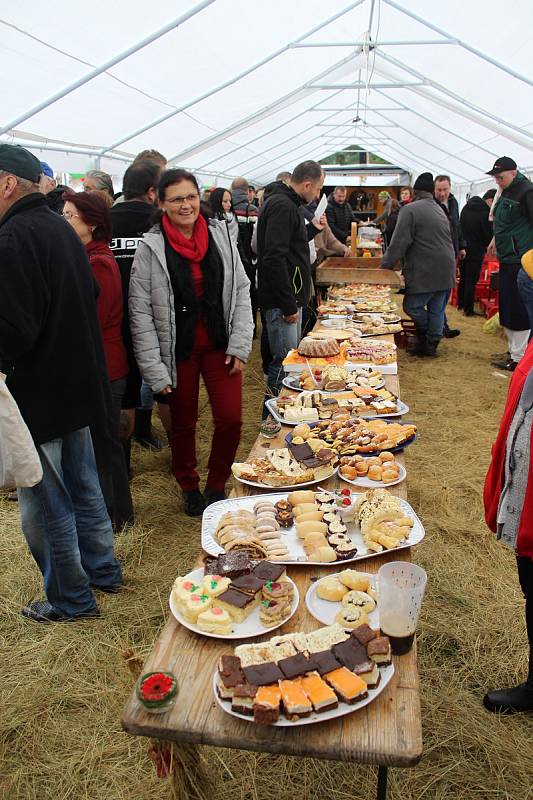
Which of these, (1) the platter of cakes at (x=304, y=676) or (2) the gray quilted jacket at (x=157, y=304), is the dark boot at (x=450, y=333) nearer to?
(2) the gray quilted jacket at (x=157, y=304)

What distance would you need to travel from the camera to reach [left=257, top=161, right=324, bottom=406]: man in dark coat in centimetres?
421

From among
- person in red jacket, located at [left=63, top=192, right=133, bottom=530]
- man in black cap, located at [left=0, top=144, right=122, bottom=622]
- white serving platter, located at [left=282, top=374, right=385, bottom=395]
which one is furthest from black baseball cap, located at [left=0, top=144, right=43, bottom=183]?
white serving platter, located at [left=282, top=374, right=385, bottom=395]

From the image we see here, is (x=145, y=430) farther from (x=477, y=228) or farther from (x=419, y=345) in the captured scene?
(x=477, y=228)

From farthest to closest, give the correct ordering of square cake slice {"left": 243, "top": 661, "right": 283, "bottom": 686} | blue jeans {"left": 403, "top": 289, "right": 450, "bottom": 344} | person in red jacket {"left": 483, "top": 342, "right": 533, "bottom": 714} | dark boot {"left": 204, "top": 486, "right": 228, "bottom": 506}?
blue jeans {"left": 403, "top": 289, "right": 450, "bottom": 344}, dark boot {"left": 204, "top": 486, "right": 228, "bottom": 506}, person in red jacket {"left": 483, "top": 342, "right": 533, "bottom": 714}, square cake slice {"left": 243, "top": 661, "right": 283, "bottom": 686}

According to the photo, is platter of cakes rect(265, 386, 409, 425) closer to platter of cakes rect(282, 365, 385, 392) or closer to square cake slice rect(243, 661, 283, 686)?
platter of cakes rect(282, 365, 385, 392)

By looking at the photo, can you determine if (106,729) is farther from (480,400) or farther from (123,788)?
(480,400)

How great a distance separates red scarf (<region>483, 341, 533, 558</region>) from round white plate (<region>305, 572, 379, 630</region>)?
1.46ft

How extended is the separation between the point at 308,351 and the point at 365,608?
2.40m

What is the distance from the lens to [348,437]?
253 cm

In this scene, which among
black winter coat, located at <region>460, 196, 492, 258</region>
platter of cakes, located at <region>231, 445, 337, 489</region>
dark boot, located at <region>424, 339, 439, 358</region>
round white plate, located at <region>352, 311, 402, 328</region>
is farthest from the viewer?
black winter coat, located at <region>460, 196, 492, 258</region>

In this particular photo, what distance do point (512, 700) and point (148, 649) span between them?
1421mm

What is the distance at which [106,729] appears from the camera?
215cm

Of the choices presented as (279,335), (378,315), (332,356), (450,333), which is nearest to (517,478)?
(332,356)

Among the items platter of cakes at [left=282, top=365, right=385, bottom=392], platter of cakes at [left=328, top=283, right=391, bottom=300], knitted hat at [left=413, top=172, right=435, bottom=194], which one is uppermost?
knitted hat at [left=413, top=172, right=435, bottom=194]
